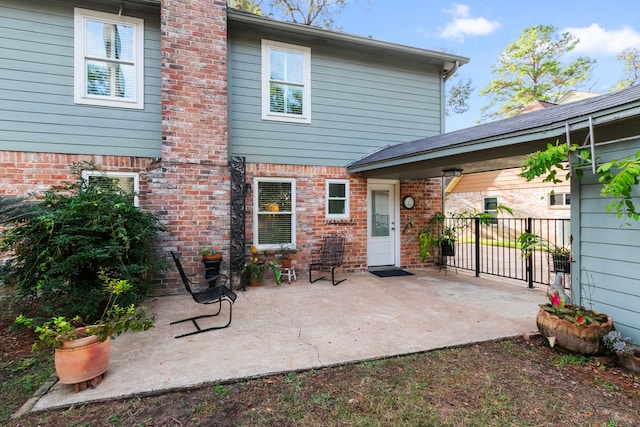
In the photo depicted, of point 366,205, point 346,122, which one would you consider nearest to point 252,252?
point 366,205

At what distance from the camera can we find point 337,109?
21.2 ft

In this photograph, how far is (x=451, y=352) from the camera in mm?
2943

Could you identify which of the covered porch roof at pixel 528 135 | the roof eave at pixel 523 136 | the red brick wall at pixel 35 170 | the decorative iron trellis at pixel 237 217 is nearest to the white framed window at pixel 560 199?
the covered porch roof at pixel 528 135

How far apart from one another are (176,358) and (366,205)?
4822mm

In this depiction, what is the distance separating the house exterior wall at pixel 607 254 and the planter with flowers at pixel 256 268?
4286 mm

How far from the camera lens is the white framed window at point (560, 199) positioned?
10.4 metres

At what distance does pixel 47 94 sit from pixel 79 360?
15.0ft

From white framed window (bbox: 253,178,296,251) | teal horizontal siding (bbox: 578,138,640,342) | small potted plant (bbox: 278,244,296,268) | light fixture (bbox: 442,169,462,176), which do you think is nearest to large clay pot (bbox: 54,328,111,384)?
white framed window (bbox: 253,178,296,251)

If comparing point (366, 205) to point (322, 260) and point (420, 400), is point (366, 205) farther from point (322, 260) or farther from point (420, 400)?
point (420, 400)

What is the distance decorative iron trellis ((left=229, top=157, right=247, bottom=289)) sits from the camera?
17.5 ft

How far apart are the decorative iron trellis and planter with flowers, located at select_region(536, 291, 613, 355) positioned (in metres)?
4.31

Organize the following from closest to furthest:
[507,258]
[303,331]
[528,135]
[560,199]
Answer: [528,135], [303,331], [507,258], [560,199]

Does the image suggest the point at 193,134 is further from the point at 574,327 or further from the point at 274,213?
the point at 574,327

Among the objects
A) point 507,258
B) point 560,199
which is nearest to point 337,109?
point 507,258
